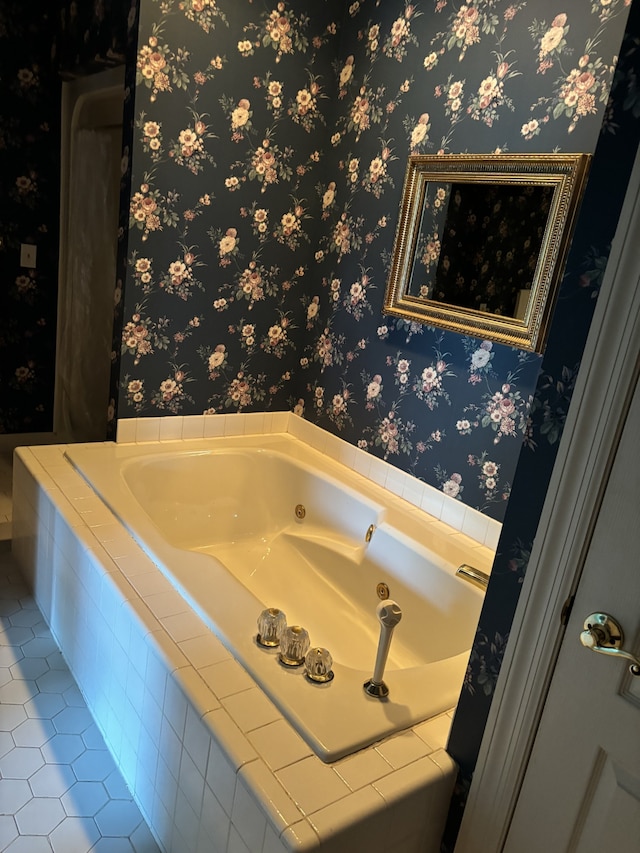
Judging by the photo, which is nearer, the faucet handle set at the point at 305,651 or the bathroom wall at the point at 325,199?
the faucet handle set at the point at 305,651

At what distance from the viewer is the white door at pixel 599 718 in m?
1.02

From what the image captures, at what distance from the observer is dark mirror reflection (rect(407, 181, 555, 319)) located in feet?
6.55

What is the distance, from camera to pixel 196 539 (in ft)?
8.75

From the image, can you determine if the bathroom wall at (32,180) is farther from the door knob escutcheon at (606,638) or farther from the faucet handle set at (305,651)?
the door knob escutcheon at (606,638)

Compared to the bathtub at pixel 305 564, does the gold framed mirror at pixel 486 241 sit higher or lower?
higher

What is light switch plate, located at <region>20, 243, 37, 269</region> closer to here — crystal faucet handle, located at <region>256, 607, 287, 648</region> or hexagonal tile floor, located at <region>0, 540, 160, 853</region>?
hexagonal tile floor, located at <region>0, 540, 160, 853</region>

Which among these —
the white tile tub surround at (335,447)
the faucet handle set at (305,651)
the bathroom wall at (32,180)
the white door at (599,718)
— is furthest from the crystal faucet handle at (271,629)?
the bathroom wall at (32,180)

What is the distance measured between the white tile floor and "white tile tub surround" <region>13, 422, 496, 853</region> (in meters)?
0.04

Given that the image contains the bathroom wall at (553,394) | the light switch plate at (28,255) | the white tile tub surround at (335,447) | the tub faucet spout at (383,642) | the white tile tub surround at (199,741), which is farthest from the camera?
the light switch plate at (28,255)

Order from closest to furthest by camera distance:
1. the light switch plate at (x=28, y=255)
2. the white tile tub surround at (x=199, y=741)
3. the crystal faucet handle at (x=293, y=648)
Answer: the white tile tub surround at (x=199, y=741) < the crystal faucet handle at (x=293, y=648) < the light switch plate at (x=28, y=255)

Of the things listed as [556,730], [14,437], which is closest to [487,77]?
[556,730]

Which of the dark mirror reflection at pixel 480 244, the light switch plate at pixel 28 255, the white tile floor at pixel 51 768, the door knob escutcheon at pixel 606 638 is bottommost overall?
the white tile floor at pixel 51 768

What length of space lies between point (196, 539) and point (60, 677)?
0.78 meters

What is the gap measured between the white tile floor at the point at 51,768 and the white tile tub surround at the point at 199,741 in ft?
0.14
